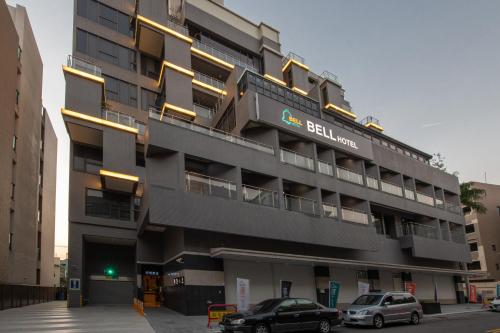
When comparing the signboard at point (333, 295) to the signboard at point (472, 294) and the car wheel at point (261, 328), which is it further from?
the signboard at point (472, 294)

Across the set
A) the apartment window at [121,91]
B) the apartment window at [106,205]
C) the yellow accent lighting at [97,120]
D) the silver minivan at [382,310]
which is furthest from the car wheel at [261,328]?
the apartment window at [121,91]

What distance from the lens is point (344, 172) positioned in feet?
115

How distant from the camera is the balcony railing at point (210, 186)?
25225 millimetres

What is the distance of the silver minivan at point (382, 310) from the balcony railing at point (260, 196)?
9.24m

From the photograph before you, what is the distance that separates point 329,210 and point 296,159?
473 centimetres

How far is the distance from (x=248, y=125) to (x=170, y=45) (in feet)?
47.2

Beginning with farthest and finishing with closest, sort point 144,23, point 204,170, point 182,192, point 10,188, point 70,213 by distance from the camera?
point 144,23 < point 10,188 < point 70,213 < point 204,170 < point 182,192

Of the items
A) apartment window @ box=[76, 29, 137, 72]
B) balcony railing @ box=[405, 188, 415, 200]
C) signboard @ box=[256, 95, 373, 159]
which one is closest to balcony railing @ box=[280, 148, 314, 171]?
signboard @ box=[256, 95, 373, 159]

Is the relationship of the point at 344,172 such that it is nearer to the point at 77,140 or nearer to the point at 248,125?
the point at 248,125

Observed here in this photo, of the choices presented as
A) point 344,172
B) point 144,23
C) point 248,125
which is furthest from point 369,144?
point 144,23

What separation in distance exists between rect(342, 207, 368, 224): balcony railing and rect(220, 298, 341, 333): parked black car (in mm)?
15693

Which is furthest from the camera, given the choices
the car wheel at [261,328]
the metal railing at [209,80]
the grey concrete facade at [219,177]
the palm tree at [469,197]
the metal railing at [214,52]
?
the palm tree at [469,197]

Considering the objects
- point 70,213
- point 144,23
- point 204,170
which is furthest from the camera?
point 144,23

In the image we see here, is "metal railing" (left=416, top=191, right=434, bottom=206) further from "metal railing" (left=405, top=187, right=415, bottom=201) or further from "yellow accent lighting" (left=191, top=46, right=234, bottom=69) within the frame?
"yellow accent lighting" (left=191, top=46, right=234, bottom=69)
